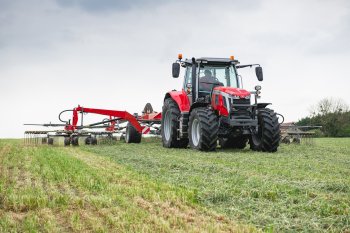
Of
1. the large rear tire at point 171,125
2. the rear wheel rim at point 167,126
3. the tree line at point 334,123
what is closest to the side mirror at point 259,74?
the large rear tire at point 171,125

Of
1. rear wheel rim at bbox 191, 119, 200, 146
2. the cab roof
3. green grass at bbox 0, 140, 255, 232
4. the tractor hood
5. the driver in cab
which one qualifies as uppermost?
the cab roof

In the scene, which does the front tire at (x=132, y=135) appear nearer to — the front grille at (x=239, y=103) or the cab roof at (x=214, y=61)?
the cab roof at (x=214, y=61)

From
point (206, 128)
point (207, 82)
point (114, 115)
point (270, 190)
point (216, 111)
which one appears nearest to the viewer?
point (270, 190)

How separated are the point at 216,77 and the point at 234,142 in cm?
213

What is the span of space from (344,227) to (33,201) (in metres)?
2.96

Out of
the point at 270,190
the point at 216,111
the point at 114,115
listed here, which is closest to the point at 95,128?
the point at 114,115

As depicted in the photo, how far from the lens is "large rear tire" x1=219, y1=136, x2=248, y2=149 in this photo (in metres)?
13.4

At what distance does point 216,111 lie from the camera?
1185 cm

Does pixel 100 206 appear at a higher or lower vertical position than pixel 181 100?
lower

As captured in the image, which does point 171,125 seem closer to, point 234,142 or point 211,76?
point 211,76

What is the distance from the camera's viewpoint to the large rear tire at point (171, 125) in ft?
43.2

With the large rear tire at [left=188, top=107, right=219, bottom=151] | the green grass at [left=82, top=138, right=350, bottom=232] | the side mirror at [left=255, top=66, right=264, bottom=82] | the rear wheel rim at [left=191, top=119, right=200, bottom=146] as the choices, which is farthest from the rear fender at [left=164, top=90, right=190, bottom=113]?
the green grass at [left=82, top=138, right=350, bottom=232]

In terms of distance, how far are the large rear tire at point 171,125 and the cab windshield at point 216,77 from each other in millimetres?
1218

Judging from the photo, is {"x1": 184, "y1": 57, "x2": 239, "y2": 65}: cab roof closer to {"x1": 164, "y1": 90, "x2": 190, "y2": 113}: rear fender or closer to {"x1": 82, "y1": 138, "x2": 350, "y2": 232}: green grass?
{"x1": 164, "y1": 90, "x2": 190, "y2": 113}: rear fender
